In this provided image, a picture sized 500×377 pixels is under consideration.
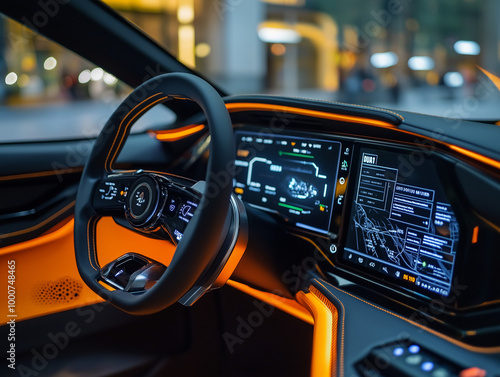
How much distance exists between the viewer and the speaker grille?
6.16 feet

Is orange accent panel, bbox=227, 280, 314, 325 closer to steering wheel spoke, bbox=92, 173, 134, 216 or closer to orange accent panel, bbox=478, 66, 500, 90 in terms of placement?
steering wheel spoke, bbox=92, 173, 134, 216

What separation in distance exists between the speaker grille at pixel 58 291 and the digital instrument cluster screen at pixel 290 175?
72 cm

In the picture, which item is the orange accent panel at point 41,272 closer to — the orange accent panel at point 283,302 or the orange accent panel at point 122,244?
the orange accent panel at point 122,244

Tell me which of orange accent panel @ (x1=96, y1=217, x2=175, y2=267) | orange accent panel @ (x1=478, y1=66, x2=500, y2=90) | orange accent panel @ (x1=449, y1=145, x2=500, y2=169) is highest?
orange accent panel @ (x1=478, y1=66, x2=500, y2=90)

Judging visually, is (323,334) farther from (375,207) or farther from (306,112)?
(306,112)

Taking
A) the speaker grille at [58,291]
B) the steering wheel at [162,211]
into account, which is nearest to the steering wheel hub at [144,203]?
the steering wheel at [162,211]

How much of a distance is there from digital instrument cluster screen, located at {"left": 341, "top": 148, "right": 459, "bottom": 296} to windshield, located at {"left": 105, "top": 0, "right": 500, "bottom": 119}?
7941 millimetres

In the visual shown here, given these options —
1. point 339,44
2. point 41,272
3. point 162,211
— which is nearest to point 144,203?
point 162,211

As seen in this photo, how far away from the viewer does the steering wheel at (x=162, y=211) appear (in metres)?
1.10

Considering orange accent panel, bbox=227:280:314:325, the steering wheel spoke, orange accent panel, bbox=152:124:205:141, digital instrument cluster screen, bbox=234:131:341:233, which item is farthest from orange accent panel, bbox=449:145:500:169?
orange accent panel, bbox=152:124:205:141

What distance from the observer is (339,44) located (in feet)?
47.8

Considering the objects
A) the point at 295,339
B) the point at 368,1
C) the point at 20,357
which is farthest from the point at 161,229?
the point at 368,1

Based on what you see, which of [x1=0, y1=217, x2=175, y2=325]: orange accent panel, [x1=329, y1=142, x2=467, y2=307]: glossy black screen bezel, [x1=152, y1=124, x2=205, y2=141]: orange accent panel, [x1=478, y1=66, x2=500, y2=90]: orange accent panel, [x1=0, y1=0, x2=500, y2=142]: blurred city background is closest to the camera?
[x1=329, y1=142, x2=467, y2=307]: glossy black screen bezel

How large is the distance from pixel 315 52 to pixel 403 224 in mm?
14424
